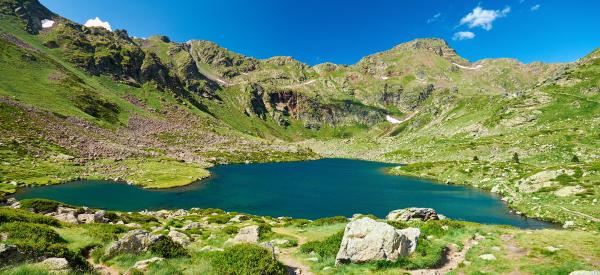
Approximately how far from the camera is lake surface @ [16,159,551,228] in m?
72.6

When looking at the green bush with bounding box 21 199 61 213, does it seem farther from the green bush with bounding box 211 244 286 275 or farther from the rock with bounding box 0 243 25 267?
the green bush with bounding box 211 244 286 275

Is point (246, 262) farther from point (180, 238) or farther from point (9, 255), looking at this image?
point (180, 238)

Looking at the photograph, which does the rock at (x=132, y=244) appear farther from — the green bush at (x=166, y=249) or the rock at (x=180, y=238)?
the rock at (x=180, y=238)

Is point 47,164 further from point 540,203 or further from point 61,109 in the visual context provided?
point 540,203

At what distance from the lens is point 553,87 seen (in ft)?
612

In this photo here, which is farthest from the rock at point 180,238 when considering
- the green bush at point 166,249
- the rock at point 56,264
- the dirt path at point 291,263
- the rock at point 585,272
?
the rock at point 585,272

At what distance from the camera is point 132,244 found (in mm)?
20438

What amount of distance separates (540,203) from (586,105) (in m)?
123

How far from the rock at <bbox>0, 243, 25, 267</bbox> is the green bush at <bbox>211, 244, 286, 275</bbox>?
29.3 ft

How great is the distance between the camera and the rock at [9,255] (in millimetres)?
14484

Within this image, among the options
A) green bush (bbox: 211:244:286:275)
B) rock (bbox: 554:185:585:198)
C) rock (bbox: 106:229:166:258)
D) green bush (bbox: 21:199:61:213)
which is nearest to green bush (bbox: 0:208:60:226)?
rock (bbox: 106:229:166:258)

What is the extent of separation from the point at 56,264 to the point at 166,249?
644 cm

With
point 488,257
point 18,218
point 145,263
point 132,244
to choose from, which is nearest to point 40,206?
point 18,218

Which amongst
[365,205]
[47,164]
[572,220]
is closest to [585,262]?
[572,220]
